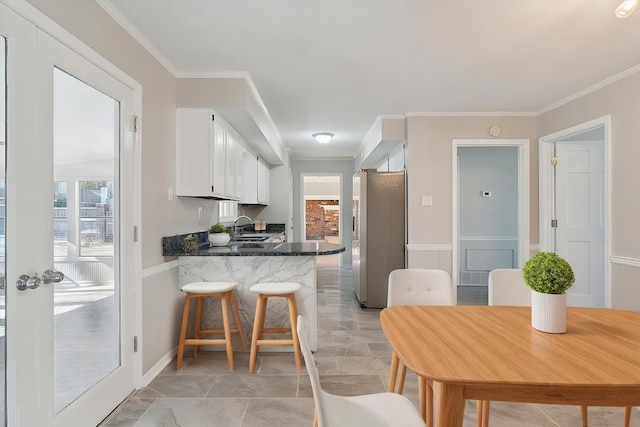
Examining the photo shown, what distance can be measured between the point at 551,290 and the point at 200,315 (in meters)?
2.53

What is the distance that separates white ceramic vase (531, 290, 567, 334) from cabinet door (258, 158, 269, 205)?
4647mm

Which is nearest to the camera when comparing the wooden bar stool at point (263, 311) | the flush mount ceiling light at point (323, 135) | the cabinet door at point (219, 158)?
the wooden bar stool at point (263, 311)

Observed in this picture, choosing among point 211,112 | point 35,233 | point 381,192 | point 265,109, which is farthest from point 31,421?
point 381,192

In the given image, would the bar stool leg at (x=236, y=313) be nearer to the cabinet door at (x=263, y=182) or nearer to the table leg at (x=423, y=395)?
the table leg at (x=423, y=395)

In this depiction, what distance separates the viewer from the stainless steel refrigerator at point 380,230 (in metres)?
4.50

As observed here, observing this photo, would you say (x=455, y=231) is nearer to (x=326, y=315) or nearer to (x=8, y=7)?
(x=326, y=315)

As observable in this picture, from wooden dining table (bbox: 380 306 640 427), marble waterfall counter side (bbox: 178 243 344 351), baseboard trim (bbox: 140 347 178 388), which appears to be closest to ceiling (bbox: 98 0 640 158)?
marble waterfall counter side (bbox: 178 243 344 351)

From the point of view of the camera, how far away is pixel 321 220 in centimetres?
1040

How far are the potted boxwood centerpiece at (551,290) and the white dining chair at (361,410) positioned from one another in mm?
650

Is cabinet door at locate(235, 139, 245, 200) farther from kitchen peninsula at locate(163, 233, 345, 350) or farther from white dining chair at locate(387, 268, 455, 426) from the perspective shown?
white dining chair at locate(387, 268, 455, 426)

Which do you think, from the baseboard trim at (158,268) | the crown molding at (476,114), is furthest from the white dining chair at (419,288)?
the crown molding at (476,114)

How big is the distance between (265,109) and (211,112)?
→ 112cm

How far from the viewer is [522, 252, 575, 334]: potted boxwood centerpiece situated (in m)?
1.39

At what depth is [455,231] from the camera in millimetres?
4188
